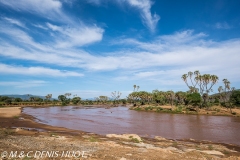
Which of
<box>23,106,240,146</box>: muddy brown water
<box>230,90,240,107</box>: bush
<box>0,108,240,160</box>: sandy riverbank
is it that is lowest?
<box>23,106,240,146</box>: muddy brown water

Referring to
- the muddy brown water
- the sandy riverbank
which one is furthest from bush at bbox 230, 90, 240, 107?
the sandy riverbank

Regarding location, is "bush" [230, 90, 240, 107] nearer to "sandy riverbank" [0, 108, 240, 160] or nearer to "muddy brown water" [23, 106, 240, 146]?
"muddy brown water" [23, 106, 240, 146]

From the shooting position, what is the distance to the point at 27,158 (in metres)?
10.1

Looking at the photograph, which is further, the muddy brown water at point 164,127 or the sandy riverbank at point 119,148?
the muddy brown water at point 164,127

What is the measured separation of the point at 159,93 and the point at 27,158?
100189mm

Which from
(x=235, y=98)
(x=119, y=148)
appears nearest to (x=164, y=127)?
(x=119, y=148)

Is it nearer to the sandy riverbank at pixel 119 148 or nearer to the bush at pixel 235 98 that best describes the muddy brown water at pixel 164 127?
the sandy riverbank at pixel 119 148

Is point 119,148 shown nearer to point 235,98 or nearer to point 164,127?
point 164,127

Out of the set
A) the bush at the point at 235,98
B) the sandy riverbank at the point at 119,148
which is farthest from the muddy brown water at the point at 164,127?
the bush at the point at 235,98

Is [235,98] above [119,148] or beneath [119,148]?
above

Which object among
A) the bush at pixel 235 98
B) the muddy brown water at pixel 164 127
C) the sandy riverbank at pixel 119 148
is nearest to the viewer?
the sandy riverbank at pixel 119 148

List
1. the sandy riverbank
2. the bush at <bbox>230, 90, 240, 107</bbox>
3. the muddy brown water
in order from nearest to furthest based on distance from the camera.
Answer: the sandy riverbank < the muddy brown water < the bush at <bbox>230, 90, 240, 107</bbox>

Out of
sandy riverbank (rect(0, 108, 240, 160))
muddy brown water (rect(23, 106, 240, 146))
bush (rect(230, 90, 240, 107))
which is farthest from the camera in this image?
bush (rect(230, 90, 240, 107))

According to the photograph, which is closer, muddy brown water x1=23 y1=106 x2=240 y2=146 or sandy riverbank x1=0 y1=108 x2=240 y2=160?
sandy riverbank x1=0 y1=108 x2=240 y2=160
